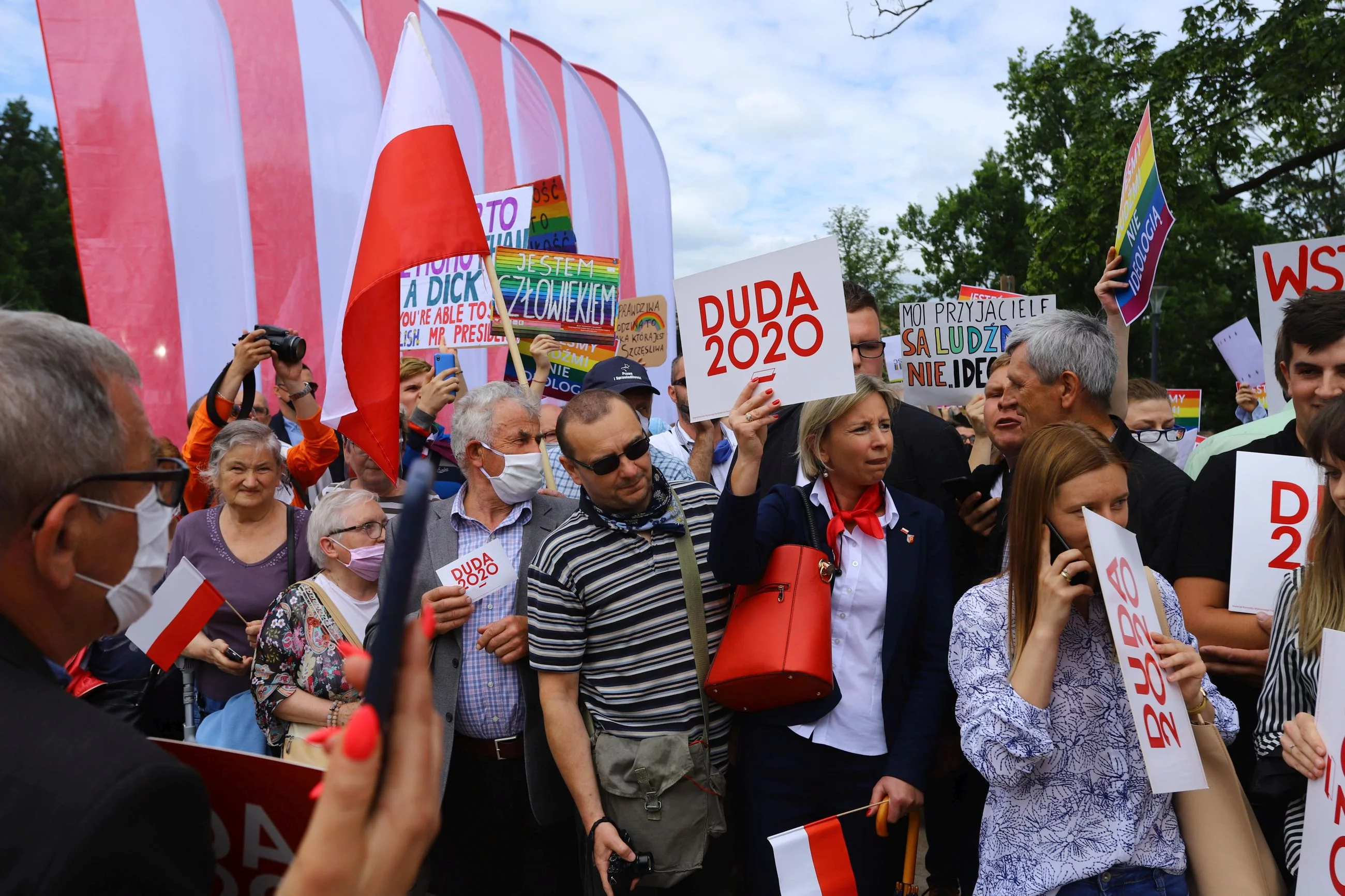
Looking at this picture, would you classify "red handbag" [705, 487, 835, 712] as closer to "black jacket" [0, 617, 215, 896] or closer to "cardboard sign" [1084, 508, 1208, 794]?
"cardboard sign" [1084, 508, 1208, 794]

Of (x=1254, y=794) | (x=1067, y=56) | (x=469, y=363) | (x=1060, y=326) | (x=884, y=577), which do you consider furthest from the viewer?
(x=1067, y=56)

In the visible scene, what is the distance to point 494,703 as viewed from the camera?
351 centimetres

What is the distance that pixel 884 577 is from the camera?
3.27 m

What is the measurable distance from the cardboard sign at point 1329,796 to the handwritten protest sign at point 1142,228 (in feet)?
8.25

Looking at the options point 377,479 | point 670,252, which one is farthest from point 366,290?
point 670,252

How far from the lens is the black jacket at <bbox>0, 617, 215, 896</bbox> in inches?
42.6

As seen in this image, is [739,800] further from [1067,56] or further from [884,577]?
[1067,56]

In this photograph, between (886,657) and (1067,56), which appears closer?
(886,657)

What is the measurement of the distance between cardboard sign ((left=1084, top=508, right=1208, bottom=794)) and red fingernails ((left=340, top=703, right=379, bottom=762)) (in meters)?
1.71

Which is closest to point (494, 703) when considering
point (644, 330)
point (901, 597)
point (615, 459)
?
point (615, 459)

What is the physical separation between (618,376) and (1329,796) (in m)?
3.63

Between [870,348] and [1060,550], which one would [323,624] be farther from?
[870,348]

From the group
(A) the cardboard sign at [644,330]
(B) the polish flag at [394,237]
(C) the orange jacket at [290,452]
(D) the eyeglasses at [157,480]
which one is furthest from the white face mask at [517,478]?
(A) the cardboard sign at [644,330]

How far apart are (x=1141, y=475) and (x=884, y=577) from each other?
3.09 feet
